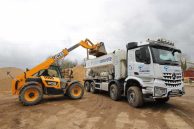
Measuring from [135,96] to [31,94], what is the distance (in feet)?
19.0

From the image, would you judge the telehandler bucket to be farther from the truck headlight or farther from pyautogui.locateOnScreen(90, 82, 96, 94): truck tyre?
the truck headlight

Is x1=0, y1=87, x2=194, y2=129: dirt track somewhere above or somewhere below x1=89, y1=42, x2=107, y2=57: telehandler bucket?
below

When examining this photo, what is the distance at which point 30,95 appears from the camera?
998cm

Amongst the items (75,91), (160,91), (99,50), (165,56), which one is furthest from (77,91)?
(165,56)

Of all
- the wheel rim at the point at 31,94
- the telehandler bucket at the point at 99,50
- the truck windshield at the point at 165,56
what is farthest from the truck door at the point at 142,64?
the wheel rim at the point at 31,94

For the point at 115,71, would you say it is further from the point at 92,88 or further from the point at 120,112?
the point at 92,88

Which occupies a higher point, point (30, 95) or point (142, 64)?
point (142, 64)

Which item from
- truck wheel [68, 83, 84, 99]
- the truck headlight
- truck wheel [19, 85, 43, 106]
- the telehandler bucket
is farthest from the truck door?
truck wheel [19, 85, 43, 106]

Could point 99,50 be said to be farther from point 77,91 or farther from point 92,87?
point 77,91

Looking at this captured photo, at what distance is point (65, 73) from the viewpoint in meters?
12.4

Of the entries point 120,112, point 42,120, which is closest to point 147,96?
point 120,112

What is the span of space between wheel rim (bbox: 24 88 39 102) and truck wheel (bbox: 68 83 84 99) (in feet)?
7.12

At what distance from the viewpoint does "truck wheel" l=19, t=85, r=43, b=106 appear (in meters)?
9.67

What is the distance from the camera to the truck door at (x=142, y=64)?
26.8ft
